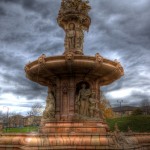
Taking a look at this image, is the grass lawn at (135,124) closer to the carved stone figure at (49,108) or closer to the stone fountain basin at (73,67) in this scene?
the stone fountain basin at (73,67)

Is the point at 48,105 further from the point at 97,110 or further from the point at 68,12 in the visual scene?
the point at 68,12

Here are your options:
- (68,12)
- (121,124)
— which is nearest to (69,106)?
(68,12)

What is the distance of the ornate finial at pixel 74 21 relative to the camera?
13.1 m

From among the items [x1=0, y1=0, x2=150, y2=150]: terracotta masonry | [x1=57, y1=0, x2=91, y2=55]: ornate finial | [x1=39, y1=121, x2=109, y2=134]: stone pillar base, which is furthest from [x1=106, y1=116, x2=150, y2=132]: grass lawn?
[x1=39, y1=121, x2=109, y2=134]: stone pillar base

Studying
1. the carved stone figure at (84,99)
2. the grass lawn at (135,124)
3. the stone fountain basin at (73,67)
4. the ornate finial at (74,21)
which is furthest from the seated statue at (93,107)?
the grass lawn at (135,124)

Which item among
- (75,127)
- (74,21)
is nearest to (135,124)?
(74,21)

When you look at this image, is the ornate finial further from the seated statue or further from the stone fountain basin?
the seated statue

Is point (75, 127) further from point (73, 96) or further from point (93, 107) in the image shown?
point (73, 96)

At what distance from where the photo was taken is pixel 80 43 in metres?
13.2

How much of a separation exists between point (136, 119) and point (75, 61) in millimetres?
17409

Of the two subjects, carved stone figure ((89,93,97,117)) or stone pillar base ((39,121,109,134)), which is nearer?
stone pillar base ((39,121,109,134))

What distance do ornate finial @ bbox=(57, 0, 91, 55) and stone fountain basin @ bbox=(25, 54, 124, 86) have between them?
182cm

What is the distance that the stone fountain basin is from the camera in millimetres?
10617

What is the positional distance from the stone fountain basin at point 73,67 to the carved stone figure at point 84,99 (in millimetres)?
622
